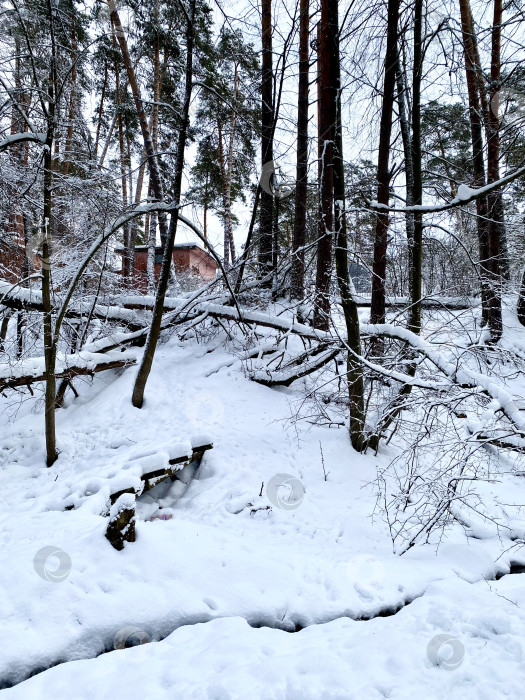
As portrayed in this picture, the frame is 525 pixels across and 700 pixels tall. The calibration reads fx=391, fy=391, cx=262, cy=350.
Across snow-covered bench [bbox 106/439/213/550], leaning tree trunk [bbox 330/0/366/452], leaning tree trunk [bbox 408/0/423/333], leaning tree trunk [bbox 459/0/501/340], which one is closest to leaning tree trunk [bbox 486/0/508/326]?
leaning tree trunk [bbox 459/0/501/340]

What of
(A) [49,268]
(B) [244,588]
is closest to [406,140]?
(A) [49,268]

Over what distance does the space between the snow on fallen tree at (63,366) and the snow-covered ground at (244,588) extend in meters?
0.83

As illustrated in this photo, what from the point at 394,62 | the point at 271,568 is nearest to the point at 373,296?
the point at 394,62

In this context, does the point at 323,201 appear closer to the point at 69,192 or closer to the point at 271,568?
the point at 69,192

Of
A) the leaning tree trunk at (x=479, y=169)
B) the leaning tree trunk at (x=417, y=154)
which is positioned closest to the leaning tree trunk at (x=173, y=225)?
the leaning tree trunk at (x=417, y=154)

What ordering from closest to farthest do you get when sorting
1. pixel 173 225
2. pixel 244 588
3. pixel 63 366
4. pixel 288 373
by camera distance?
pixel 244 588
pixel 173 225
pixel 63 366
pixel 288 373

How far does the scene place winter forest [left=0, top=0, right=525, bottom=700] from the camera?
2.52 meters

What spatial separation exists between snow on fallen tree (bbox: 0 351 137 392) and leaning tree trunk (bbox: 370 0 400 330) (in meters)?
4.45

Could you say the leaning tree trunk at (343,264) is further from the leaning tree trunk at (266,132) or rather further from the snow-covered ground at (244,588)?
the leaning tree trunk at (266,132)

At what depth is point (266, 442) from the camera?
219 inches

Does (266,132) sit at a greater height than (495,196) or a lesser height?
greater

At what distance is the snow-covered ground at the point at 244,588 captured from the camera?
2295mm

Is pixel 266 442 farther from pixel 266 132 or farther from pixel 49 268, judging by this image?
pixel 266 132

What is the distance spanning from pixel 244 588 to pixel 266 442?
2.44 metres
